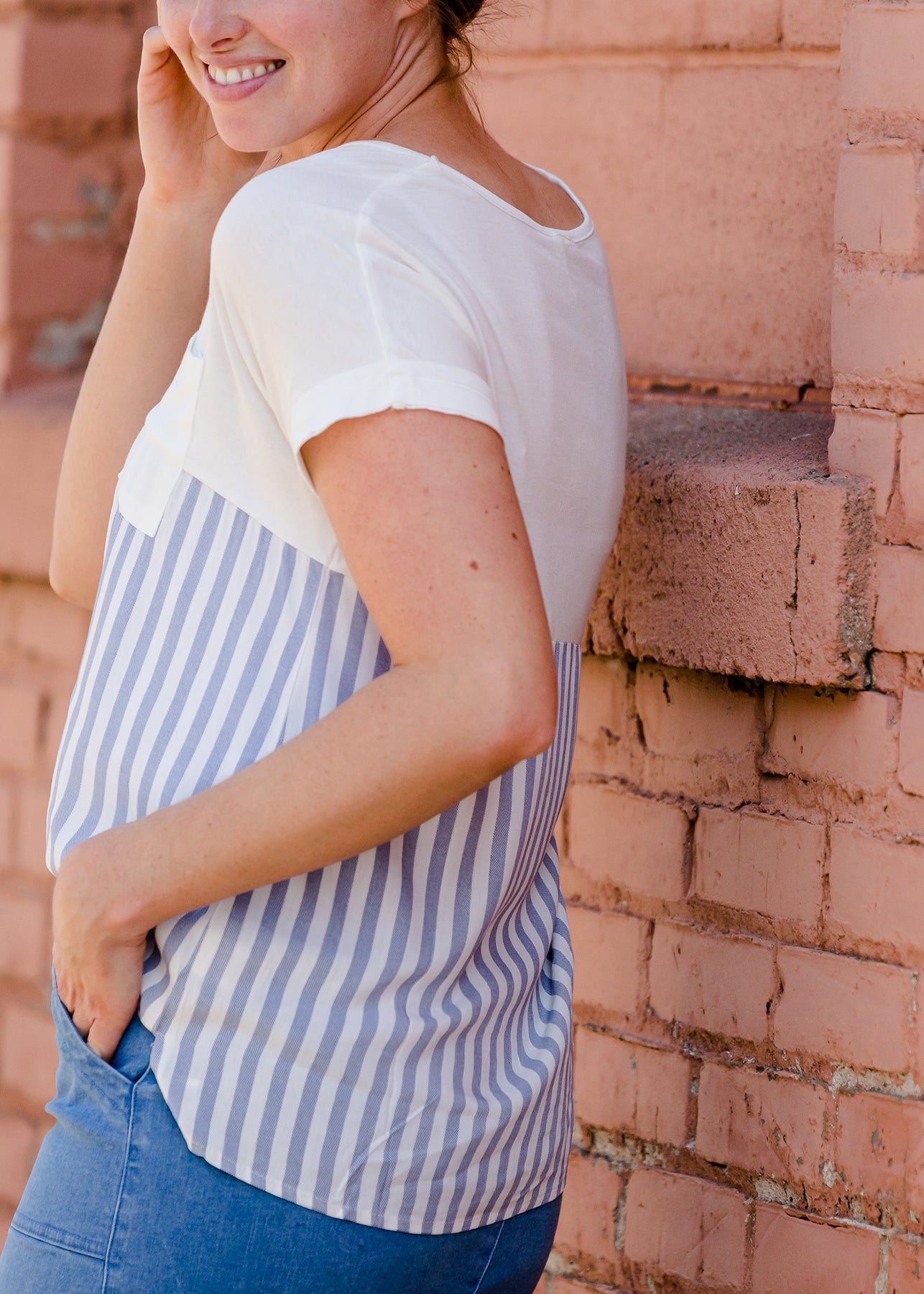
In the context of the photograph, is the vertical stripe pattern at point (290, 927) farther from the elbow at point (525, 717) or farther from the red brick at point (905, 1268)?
the red brick at point (905, 1268)

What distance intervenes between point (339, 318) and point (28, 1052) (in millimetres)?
2027

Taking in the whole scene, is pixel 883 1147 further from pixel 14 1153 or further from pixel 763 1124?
pixel 14 1153

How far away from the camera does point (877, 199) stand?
1553 mm

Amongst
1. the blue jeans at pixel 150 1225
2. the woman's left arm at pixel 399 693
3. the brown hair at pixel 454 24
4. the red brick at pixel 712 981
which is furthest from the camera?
the red brick at pixel 712 981

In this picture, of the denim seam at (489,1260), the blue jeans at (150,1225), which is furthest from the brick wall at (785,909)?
the blue jeans at (150,1225)

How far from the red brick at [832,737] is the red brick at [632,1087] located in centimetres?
41

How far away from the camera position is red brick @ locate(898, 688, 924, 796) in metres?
1.59

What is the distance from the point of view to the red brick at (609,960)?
1.87m

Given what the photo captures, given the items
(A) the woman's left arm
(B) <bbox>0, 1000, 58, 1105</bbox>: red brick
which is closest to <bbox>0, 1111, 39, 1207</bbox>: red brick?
(B) <bbox>0, 1000, 58, 1105</bbox>: red brick

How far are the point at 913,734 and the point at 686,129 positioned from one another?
864 mm

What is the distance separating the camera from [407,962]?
120cm

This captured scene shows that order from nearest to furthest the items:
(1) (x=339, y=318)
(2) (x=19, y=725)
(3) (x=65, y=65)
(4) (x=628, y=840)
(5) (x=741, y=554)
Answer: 1. (1) (x=339, y=318)
2. (5) (x=741, y=554)
3. (4) (x=628, y=840)
4. (3) (x=65, y=65)
5. (2) (x=19, y=725)

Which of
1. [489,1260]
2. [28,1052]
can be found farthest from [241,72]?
[28,1052]

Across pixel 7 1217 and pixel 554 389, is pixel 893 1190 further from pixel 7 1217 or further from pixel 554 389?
pixel 7 1217
